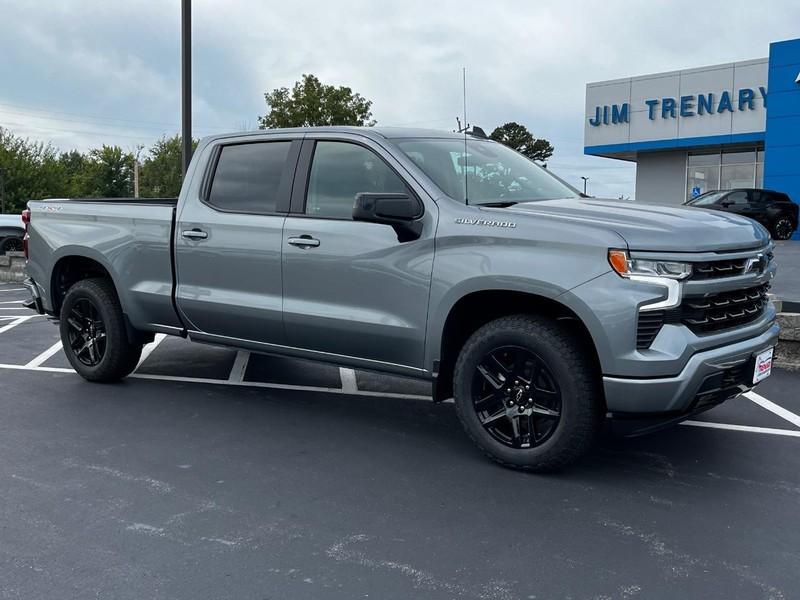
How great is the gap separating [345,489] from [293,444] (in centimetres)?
92

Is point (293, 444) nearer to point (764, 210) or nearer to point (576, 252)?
point (576, 252)

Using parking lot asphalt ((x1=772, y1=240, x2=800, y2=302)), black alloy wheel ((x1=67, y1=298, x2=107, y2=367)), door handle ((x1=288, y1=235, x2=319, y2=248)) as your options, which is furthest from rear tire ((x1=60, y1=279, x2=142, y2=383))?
parking lot asphalt ((x1=772, y1=240, x2=800, y2=302))

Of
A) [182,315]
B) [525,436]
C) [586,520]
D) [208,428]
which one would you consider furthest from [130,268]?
[586,520]

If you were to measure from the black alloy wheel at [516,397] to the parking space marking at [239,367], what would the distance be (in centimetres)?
302

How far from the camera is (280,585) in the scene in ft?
10.6

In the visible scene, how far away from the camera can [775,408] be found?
6207 mm

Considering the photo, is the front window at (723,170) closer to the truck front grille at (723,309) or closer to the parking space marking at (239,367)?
the parking space marking at (239,367)

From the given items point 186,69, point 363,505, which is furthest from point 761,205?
point 363,505

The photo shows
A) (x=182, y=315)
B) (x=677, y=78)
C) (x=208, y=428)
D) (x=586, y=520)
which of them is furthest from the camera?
(x=677, y=78)

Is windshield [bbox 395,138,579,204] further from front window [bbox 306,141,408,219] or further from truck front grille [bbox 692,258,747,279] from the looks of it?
truck front grille [bbox 692,258,747,279]

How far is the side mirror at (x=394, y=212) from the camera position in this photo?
4.62m

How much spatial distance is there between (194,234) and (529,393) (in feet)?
9.10

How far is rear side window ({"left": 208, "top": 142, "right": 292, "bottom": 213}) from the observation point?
5691 mm

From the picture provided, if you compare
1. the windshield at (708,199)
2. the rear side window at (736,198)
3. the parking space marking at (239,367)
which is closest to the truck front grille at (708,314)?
the parking space marking at (239,367)
